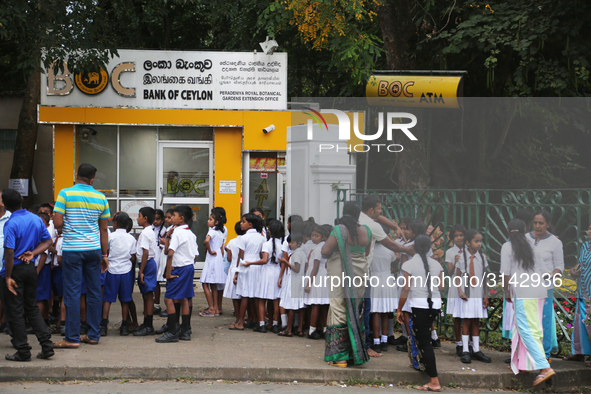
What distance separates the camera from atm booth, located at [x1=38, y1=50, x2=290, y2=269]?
12570mm

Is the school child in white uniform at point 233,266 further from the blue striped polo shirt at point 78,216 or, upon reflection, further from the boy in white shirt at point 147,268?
the blue striped polo shirt at point 78,216

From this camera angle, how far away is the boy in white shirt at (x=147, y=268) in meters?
7.89

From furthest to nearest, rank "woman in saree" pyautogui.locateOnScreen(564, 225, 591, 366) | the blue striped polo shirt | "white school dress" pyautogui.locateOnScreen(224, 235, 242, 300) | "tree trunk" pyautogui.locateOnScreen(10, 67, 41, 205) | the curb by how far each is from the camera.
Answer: "tree trunk" pyautogui.locateOnScreen(10, 67, 41, 205) < "white school dress" pyautogui.locateOnScreen(224, 235, 242, 300) < the blue striped polo shirt < "woman in saree" pyautogui.locateOnScreen(564, 225, 591, 366) < the curb

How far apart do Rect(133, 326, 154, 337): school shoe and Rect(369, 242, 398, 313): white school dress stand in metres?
3.01

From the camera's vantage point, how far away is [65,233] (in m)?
6.79

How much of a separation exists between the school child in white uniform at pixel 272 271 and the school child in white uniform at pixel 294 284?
0.59 feet

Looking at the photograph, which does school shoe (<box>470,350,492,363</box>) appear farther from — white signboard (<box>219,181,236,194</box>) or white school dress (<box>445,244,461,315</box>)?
white signboard (<box>219,181,236,194</box>)

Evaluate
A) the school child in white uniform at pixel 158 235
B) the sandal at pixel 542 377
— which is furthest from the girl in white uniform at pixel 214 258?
the sandal at pixel 542 377

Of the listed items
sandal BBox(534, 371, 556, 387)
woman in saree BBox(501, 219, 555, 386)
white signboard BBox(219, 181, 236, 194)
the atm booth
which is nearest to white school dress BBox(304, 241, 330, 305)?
woman in saree BBox(501, 219, 555, 386)

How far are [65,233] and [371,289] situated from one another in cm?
372

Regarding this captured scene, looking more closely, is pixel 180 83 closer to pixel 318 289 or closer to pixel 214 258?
pixel 214 258

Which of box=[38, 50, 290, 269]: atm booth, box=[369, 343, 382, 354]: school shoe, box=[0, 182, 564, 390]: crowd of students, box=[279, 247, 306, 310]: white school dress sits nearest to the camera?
box=[0, 182, 564, 390]: crowd of students

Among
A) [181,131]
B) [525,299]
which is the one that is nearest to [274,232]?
[525,299]

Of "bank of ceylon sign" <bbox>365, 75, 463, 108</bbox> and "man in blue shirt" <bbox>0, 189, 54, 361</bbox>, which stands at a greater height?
"bank of ceylon sign" <bbox>365, 75, 463, 108</bbox>
